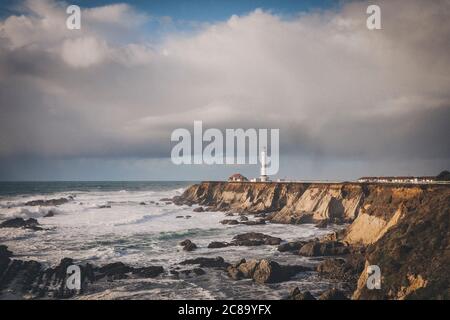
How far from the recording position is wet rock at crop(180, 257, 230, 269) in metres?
29.5

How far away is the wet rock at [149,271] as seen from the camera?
88.1ft

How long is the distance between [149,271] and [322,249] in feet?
54.1

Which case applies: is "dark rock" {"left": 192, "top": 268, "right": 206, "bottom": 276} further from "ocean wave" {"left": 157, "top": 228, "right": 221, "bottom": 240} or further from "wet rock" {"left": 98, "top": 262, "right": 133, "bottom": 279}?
"ocean wave" {"left": 157, "top": 228, "right": 221, "bottom": 240}

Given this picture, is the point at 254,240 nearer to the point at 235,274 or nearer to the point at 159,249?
the point at 159,249

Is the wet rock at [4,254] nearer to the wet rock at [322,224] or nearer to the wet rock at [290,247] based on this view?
the wet rock at [290,247]

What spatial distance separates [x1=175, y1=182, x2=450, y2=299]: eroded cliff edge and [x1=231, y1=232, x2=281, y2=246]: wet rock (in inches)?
271

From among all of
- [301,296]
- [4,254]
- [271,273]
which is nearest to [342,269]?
[271,273]

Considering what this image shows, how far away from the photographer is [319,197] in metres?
58.7

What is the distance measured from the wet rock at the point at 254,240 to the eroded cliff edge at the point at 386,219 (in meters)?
6.87

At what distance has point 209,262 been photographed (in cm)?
3003

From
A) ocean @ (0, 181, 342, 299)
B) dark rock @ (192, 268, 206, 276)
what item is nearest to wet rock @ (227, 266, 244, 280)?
ocean @ (0, 181, 342, 299)

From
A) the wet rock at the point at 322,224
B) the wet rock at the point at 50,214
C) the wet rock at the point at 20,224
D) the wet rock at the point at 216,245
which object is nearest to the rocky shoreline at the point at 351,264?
the wet rock at the point at 216,245
